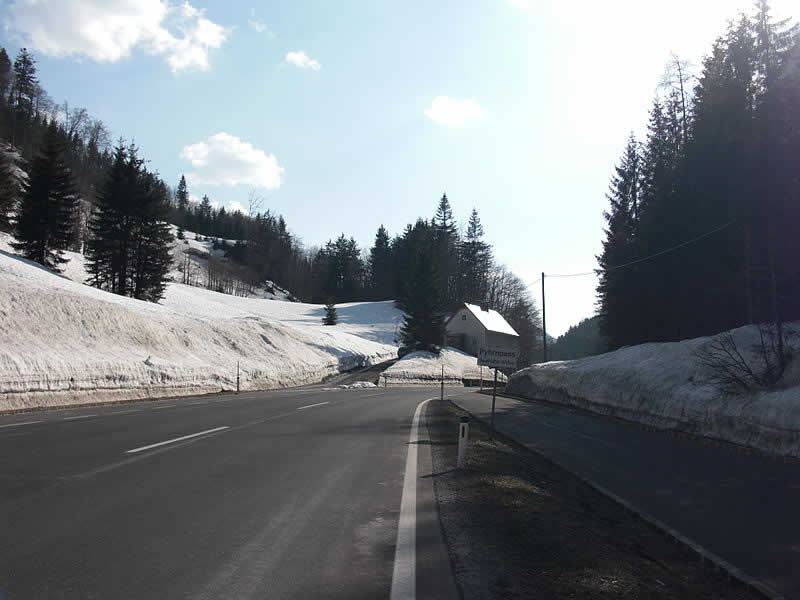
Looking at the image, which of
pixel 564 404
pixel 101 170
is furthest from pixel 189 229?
pixel 564 404

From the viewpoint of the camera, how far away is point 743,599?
4699 mm

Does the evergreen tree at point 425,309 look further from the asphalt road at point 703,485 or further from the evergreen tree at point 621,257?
the asphalt road at point 703,485

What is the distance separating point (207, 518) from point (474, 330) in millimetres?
71741

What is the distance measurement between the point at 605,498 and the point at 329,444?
527 cm

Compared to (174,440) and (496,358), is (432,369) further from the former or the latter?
(174,440)

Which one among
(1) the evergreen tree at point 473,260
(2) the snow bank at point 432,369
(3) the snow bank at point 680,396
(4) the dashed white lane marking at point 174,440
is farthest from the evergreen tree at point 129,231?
(1) the evergreen tree at point 473,260

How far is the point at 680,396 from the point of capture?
59.3ft

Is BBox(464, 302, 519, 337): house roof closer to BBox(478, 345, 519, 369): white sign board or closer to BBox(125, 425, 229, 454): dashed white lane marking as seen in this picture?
BBox(478, 345, 519, 369): white sign board

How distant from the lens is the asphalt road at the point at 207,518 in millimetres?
4020

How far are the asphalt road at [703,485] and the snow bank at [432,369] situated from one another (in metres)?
34.6

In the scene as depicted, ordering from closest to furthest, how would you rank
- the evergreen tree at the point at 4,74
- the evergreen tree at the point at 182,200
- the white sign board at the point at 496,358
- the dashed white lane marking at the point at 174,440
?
the dashed white lane marking at the point at 174,440
the white sign board at the point at 496,358
the evergreen tree at the point at 4,74
the evergreen tree at the point at 182,200

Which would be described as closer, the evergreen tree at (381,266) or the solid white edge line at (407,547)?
the solid white edge line at (407,547)

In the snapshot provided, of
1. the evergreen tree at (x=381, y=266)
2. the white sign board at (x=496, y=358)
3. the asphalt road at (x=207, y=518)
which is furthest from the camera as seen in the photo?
the evergreen tree at (x=381, y=266)

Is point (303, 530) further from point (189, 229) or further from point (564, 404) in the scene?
point (189, 229)
